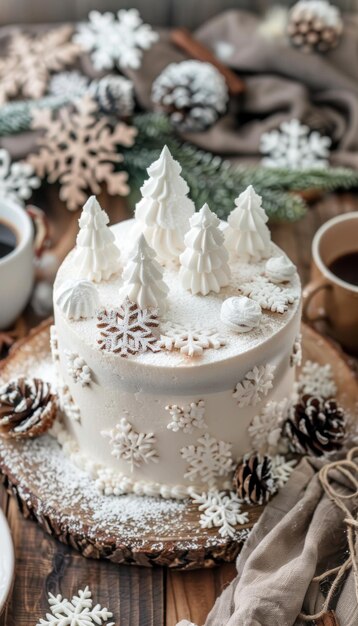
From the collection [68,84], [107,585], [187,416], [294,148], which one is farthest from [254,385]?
[68,84]

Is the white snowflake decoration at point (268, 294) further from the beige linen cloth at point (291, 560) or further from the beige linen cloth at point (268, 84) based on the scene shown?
the beige linen cloth at point (268, 84)

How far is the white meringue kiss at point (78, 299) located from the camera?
1.12m

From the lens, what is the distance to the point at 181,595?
3.86 ft

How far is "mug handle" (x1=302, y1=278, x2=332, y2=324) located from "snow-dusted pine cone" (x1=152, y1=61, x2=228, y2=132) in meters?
0.48

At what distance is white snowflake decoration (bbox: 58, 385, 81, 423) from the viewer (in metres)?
1.21

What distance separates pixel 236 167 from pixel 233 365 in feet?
2.27

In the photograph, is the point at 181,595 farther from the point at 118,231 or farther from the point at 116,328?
the point at 118,231

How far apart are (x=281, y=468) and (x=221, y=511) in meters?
0.11

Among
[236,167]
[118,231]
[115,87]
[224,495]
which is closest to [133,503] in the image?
[224,495]

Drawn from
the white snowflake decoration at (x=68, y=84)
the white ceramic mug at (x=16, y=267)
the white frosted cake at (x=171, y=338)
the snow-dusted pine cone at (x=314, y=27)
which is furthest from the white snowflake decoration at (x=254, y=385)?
the snow-dusted pine cone at (x=314, y=27)

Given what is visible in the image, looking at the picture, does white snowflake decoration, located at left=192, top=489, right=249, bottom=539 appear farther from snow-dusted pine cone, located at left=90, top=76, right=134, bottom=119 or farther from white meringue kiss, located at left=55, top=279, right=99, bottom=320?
snow-dusted pine cone, located at left=90, top=76, right=134, bottom=119

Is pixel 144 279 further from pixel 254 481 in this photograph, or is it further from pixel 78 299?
pixel 254 481

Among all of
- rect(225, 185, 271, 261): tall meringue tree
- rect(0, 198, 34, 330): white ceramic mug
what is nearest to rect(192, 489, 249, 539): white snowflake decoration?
rect(225, 185, 271, 261): tall meringue tree

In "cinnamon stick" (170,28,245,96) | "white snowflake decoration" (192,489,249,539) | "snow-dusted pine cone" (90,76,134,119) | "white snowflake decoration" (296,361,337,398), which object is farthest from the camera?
"cinnamon stick" (170,28,245,96)
